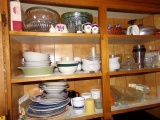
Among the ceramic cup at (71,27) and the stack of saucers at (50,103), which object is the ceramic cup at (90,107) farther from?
the ceramic cup at (71,27)

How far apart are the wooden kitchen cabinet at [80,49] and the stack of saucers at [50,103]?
4.0 inches

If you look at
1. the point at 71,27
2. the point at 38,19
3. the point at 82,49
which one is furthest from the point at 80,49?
the point at 38,19

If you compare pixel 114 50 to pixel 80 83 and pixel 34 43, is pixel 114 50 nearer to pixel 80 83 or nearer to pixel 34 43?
pixel 80 83

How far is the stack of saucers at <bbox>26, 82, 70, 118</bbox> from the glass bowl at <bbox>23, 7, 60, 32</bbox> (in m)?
0.40

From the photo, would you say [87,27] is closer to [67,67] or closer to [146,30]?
[67,67]

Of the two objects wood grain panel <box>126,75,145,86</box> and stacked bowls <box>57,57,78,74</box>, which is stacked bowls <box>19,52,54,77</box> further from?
wood grain panel <box>126,75,145,86</box>

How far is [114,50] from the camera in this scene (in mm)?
1230

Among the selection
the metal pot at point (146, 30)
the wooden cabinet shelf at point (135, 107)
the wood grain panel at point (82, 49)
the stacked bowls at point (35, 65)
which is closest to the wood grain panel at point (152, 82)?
the wooden cabinet shelf at point (135, 107)

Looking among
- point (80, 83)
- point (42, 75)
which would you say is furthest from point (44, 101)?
point (80, 83)

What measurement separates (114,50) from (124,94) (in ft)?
1.42

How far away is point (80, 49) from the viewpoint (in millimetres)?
1122

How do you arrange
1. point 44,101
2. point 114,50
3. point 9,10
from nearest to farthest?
point 9,10
point 44,101
point 114,50

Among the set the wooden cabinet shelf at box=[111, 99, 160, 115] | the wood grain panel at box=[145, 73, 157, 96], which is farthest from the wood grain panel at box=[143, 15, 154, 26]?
the wooden cabinet shelf at box=[111, 99, 160, 115]

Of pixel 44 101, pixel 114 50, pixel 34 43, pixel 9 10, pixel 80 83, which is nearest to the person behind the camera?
pixel 9 10
